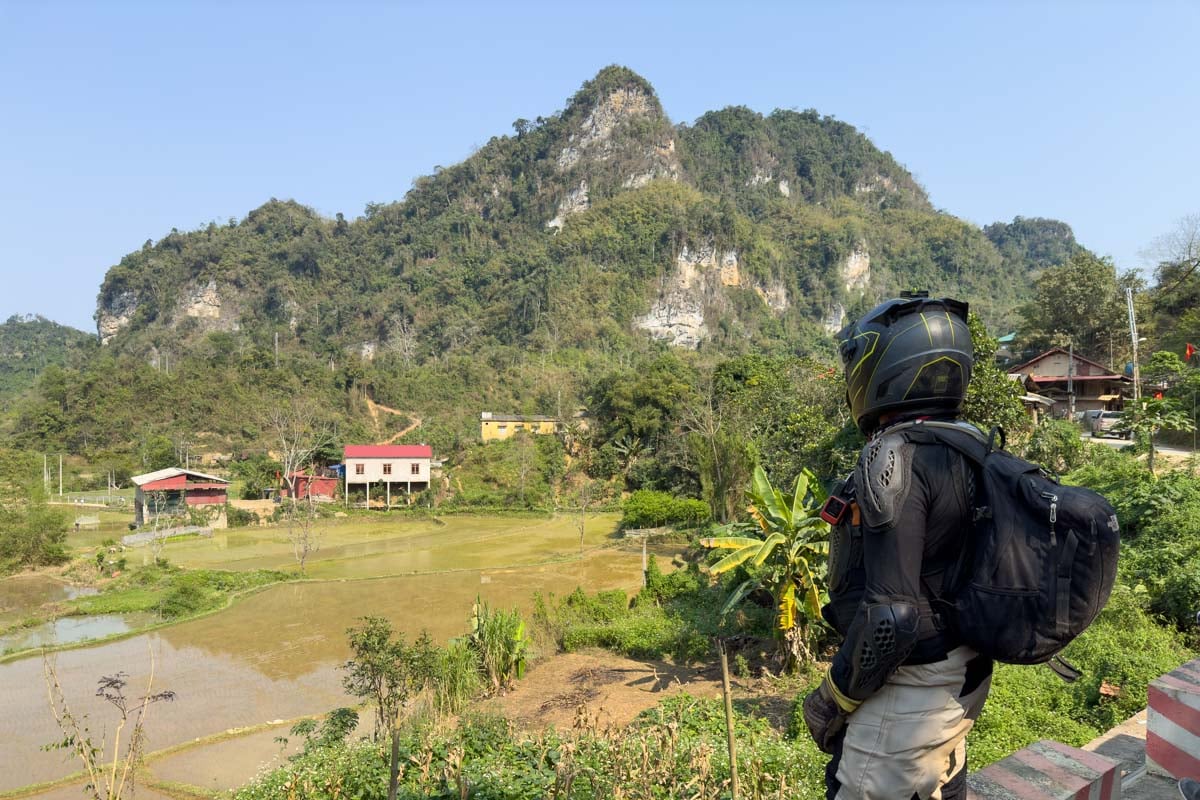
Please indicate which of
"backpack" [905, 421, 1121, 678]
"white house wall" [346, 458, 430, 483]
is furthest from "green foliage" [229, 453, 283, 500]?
"backpack" [905, 421, 1121, 678]

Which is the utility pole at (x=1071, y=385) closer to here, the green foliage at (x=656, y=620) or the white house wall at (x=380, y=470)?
the green foliage at (x=656, y=620)

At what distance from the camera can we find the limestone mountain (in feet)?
231

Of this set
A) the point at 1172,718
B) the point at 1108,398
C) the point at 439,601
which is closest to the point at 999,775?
Answer: the point at 1172,718

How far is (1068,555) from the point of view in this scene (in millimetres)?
1624

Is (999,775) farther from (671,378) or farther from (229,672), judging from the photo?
(671,378)

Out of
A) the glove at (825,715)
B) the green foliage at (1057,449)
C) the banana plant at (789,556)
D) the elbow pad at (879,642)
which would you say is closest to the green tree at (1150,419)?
the green foliage at (1057,449)

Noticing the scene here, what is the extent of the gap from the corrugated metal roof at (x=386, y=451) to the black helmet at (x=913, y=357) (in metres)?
33.5

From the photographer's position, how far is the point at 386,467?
3350cm

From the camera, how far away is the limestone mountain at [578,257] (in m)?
70.4

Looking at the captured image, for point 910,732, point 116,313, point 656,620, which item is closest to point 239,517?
point 656,620

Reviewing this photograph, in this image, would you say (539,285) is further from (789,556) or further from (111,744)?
(789,556)

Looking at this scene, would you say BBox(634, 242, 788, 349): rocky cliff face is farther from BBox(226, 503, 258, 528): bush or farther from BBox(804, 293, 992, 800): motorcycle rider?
BBox(804, 293, 992, 800): motorcycle rider

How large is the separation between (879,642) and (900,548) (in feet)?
0.80

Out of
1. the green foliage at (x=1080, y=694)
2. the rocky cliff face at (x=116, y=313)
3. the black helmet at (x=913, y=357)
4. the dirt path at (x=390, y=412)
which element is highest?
the rocky cliff face at (x=116, y=313)
